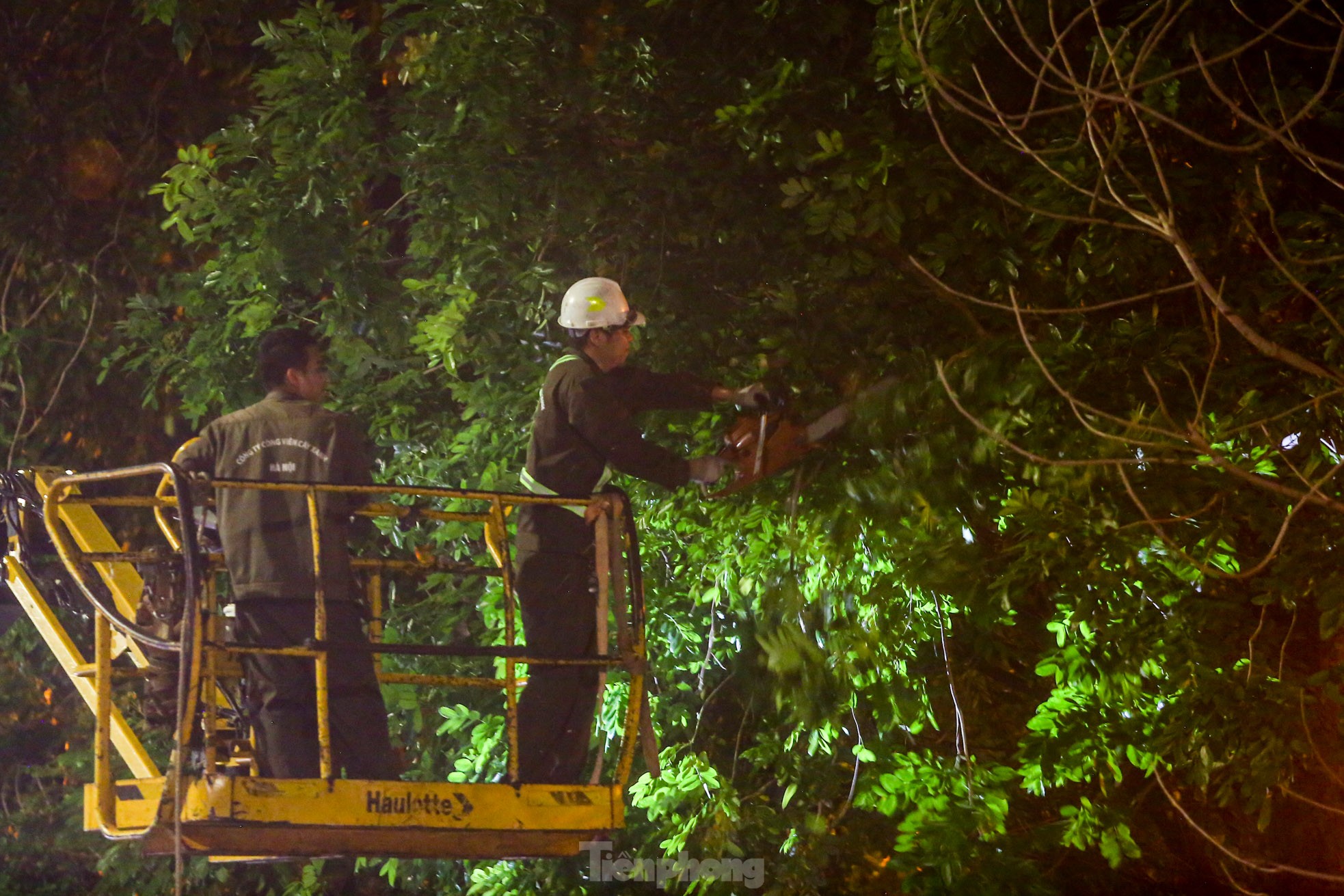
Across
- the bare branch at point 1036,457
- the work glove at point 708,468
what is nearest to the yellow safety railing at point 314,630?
the work glove at point 708,468

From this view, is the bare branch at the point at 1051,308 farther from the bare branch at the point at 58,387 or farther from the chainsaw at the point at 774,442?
the bare branch at the point at 58,387

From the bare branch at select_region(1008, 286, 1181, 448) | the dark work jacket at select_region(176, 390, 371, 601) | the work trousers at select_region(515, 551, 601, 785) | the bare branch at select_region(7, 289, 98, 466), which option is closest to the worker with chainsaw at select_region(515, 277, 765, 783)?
the work trousers at select_region(515, 551, 601, 785)

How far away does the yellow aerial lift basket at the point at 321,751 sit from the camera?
15.8ft

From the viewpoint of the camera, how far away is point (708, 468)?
5723mm

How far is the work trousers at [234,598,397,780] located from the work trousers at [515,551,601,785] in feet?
1.73

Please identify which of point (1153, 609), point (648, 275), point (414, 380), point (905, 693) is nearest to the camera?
point (1153, 609)

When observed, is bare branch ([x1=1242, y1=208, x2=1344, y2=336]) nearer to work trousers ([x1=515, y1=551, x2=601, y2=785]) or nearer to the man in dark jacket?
work trousers ([x1=515, y1=551, x2=601, y2=785])

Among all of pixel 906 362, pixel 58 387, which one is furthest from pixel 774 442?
pixel 58 387

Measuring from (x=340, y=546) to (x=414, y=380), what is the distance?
2.32m

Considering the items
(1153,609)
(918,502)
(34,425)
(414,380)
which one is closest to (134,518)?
(34,425)

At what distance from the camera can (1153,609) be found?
4.94m

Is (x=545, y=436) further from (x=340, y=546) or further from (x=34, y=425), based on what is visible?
(x=34, y=425)

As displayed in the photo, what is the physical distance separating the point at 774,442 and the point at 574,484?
756mm

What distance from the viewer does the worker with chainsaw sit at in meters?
5.71
